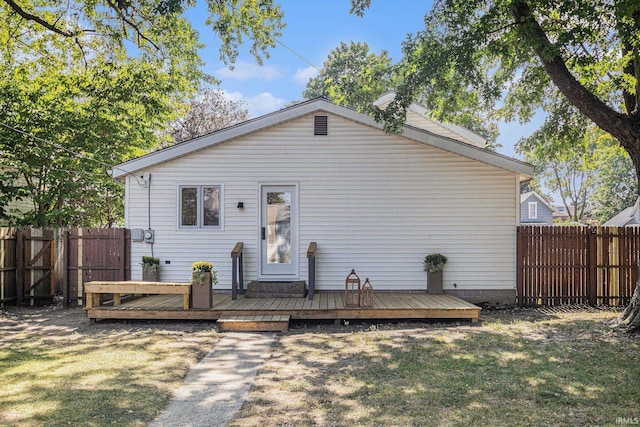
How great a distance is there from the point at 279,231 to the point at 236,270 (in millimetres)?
1304

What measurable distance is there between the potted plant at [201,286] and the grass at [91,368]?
394 mm

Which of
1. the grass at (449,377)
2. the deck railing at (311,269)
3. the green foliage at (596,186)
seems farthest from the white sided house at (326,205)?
the green foliage at (596,186)

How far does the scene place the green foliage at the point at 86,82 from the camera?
10.6 meters

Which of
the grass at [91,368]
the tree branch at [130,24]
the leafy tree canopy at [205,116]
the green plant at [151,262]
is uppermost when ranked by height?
the leafy tree canopy at [205,116]

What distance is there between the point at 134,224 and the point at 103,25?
5278 mm

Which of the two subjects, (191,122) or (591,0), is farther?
(191,122)

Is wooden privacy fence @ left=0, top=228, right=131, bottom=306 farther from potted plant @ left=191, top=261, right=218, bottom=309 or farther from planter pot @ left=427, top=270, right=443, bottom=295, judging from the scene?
planter pot @ left=427, top=270, right=443, bottom=295

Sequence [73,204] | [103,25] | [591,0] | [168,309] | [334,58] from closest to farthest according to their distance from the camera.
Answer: [591,0]
[168,309]
[103,25]
[73,204]
[334,58]

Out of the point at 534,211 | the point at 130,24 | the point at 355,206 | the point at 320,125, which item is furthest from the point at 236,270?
the point at 534,211

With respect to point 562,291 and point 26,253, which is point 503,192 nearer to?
point 562,291

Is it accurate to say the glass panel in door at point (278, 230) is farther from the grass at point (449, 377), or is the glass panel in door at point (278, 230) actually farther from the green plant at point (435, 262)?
the green plant at point (435, 262)

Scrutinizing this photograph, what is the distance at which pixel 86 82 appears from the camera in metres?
12.7

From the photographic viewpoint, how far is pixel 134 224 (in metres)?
9.30

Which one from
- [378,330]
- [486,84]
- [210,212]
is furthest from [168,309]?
[486,84]
